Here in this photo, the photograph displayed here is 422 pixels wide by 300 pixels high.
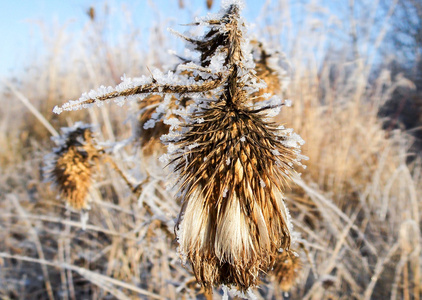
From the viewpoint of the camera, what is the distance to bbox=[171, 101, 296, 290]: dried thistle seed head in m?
0.50

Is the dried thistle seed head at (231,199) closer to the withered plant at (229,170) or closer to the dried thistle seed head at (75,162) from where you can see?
the withered plant at (229,170)

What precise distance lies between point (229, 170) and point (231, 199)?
0.05 meters

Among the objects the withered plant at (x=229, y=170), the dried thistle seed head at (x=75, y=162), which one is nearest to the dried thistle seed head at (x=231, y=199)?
the withered plant at (x=229, y=170)

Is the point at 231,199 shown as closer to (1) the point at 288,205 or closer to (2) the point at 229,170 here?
(2) the point at 229,170

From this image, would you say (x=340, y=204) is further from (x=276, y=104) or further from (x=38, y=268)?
(x=38, y=268)

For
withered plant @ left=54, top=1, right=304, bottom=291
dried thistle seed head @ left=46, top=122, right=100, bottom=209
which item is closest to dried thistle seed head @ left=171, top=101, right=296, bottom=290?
withered plant @ left=54, top=1, right=304, bottom=291

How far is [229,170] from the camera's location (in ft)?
1.66

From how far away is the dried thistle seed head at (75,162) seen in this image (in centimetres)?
108

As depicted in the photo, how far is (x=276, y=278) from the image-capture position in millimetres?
1034

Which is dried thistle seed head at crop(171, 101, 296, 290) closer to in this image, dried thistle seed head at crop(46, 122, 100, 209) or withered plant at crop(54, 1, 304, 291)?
withered plant at crop(54, 1, 304, 291)

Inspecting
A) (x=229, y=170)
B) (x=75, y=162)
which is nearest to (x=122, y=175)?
(x=75, y=162)

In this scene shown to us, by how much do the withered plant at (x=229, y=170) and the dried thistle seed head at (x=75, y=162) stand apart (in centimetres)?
64

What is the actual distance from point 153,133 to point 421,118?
411 cm

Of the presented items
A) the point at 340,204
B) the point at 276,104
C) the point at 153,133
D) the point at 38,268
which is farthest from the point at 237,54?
the point at 38,268
